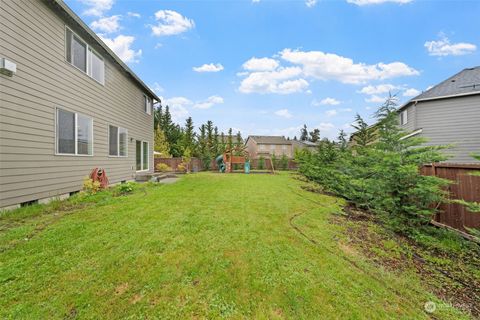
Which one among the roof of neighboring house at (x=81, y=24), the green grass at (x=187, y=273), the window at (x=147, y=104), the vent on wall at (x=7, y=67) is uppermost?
the roof of neighboring house at (x=81, y=24)

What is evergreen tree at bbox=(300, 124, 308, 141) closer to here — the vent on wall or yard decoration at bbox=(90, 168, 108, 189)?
yard decoration at bbox=(90, 168, 108, 189)

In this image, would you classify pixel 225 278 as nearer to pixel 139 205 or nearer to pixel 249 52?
pixel 139 205

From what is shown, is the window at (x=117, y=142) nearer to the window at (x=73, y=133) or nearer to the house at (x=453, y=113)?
the window at (x=73, y=133)

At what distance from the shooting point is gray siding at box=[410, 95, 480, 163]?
10.6m

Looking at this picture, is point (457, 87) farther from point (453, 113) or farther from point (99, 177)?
point (99, 177)

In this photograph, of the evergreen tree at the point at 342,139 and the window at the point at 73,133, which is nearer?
the window at the point at 73,133

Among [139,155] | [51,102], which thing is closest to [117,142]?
[139,155]

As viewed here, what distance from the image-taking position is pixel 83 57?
6.80m

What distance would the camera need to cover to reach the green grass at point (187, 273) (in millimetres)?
1939

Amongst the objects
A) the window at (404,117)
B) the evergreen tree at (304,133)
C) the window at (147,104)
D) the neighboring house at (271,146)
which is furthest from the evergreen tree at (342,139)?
the evergreen tree at (304,133)

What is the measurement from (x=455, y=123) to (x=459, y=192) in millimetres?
10438

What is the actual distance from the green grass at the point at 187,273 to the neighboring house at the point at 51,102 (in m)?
1.23

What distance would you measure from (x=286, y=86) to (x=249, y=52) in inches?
232

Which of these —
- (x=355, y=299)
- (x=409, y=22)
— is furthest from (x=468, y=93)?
(x=355, y=299)
